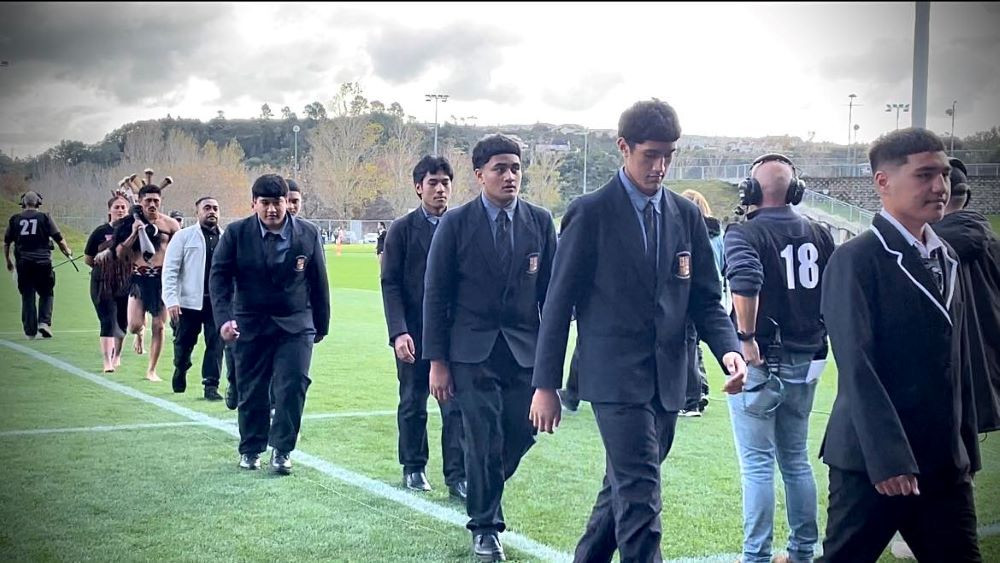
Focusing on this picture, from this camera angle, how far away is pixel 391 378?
12.5 m

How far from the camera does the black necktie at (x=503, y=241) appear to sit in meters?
5.61

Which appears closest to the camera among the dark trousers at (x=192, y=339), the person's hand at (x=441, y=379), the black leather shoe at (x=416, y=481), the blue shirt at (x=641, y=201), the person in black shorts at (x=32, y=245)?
the blue shirt at (x=641, y=201)

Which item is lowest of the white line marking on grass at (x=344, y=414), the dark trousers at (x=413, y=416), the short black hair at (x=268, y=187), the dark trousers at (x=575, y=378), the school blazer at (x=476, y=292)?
the white line marking on grass at (x=344, y=414)

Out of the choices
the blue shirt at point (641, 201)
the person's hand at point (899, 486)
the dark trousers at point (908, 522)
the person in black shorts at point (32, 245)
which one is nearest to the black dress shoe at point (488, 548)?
the blue shirt at point (641, 201)

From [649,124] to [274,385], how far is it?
12.7 ft

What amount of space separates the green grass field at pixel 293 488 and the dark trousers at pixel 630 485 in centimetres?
101

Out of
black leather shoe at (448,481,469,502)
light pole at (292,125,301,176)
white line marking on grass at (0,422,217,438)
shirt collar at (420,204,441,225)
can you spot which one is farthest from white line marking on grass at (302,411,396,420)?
light pole at (292,125,301,176)

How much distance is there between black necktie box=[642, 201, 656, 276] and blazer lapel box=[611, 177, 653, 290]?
0.03 metres

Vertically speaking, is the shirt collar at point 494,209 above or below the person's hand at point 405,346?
above

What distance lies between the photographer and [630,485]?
161 inches

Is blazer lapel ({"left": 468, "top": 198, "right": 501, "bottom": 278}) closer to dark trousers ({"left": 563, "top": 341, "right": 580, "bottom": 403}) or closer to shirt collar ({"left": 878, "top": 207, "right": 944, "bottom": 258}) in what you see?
dark trousers ({"left": 563, "top": 341, "right": 580, "bottom": 403})

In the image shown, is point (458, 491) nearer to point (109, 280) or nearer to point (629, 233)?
point (629, 233)

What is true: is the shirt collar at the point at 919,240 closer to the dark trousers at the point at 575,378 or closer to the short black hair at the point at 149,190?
the dark trousers at the point at 575,378

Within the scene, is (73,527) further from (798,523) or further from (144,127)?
(144,127)
